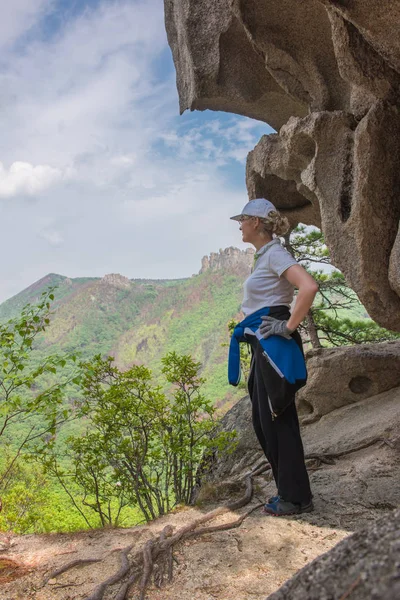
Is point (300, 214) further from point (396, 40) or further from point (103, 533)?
point (103, 533)

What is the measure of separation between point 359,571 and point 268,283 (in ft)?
8.07

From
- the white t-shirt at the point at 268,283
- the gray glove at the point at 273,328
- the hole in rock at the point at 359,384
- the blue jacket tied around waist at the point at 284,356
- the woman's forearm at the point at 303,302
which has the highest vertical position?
the white t-shirt at the point at 268,283

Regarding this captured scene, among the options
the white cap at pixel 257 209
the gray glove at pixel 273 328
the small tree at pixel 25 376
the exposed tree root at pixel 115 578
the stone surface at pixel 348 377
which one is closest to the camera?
the exposed tree root at pixel 115 578

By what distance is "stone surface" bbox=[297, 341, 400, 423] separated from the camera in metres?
6.56

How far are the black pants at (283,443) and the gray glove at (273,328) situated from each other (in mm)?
161

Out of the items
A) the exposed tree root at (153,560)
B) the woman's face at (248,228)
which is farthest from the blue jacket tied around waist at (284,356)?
the exposed tree root at (153,560)

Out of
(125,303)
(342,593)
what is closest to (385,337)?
(342,593)

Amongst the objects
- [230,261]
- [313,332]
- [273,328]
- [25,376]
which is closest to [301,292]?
[273,328]

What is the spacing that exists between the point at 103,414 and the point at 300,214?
428cm

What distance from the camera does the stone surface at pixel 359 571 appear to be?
3.08ft

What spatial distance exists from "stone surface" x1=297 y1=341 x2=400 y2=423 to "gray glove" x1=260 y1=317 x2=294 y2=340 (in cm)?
382

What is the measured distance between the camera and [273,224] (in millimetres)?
3520

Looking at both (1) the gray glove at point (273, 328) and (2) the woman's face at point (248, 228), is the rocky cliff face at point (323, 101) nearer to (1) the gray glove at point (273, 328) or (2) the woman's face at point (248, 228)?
(2) the woman's face at point (248, 228)

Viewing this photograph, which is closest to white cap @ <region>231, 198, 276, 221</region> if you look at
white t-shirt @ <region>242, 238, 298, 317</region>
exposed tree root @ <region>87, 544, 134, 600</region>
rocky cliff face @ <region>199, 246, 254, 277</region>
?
white t-shirt @ <region>242, 238, 298, 317</region>
